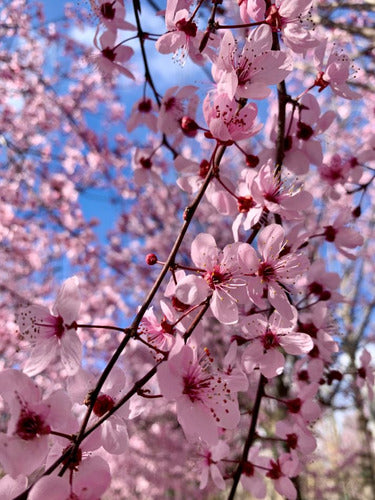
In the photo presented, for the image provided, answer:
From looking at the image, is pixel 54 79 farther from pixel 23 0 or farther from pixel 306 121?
pixel 306 121

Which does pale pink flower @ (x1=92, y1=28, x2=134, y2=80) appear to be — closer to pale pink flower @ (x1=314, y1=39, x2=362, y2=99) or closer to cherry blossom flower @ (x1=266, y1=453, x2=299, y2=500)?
pale pink flower @ (x1=314, y1=39, x2=362, y2=99)

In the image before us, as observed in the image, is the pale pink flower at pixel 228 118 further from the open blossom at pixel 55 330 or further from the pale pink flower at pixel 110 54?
the pale pink flower at pixel 110 54

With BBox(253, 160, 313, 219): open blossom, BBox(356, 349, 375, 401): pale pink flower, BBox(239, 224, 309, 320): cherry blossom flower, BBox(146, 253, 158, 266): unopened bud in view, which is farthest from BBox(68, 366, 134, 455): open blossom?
BBox(356, 349, 375, 401): pale pink flower

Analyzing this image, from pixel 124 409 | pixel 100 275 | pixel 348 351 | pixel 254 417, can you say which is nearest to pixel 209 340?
pixel 348 351

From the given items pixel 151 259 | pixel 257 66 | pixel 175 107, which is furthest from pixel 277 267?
pixel 175 107

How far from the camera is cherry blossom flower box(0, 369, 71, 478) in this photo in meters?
0.84

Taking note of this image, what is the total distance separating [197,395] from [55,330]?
400mm

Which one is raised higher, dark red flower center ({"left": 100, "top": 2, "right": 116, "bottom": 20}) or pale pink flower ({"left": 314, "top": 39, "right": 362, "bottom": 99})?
dark red flower center ({"left": 100, "top": 2, "right": 116, "bottom": 20})

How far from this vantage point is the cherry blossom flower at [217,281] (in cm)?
105

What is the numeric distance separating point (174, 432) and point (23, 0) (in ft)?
20.8

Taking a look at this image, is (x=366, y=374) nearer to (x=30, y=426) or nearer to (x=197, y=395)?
(x=197, y=395)

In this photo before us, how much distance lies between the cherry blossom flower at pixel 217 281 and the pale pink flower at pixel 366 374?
838mm

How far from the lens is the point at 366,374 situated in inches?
66.6

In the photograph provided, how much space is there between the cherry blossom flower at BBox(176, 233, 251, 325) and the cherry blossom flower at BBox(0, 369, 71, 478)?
38 centimetres
